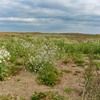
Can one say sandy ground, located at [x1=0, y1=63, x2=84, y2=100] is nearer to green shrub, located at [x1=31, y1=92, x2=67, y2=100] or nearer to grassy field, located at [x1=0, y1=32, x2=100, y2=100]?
grassy field, located at [x1=0, y1=32, x2=100, y2=100]

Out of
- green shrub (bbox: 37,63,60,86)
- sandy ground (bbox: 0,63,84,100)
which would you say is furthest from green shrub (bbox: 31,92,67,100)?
green shrub (bbox: 37,63,60,86)

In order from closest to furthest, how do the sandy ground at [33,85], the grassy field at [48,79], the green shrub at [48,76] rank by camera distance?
the grassy field at [48,79]
the sandy ground at [33,85]
the green shrub at [48,76]

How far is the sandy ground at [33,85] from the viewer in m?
8.20

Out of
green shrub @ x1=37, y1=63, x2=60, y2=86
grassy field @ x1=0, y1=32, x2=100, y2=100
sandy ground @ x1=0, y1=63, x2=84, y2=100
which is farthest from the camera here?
green shrub @ x1=37, y1=63, x2=60, y2=86

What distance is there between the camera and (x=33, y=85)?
876cm

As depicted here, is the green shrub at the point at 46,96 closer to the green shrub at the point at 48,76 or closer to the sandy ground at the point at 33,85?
the sandy ground at the point at 33,85

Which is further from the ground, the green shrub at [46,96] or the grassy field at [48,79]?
the grassy field at [48,79]

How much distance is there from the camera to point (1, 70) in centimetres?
937

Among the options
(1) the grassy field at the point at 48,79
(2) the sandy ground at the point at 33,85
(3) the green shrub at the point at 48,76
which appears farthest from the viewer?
(3) the green shrub at the point at 48,76

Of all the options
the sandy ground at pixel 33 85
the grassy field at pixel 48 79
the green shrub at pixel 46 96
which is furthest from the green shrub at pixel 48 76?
the green shrub at pixel 46 96

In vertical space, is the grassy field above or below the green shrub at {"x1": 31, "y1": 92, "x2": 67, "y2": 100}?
above

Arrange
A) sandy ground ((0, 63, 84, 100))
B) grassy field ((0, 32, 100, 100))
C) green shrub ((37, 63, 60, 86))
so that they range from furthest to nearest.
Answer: green shrub ((37, 63, 60, 86)) → sandy ground ((0, 63, 84, 100)) → grassy field ((0, 32, 100, 100))

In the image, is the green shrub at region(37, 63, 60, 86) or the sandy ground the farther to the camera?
the green shrub at region(37, 63, 60, 86)

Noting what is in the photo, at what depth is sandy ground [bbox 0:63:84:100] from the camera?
8203 millimetres
